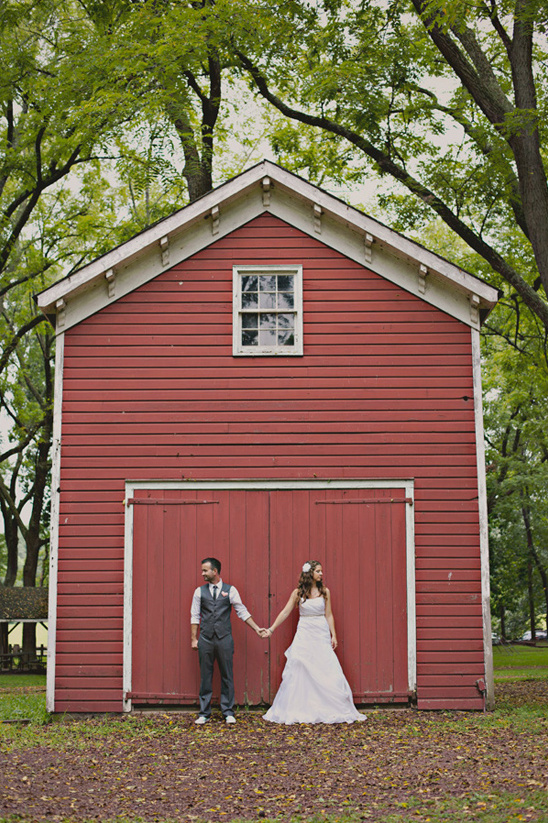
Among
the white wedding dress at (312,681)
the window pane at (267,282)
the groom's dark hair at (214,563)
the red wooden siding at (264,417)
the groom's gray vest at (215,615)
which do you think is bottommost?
the white wedding dress at (312,681)

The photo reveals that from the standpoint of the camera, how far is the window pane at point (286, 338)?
38.2 feet

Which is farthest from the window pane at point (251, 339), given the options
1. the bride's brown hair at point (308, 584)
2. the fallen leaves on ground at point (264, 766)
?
the fallen leaves on ground at point (264, 766)

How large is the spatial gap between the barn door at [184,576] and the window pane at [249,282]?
2.68 meters

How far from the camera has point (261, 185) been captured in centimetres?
1172

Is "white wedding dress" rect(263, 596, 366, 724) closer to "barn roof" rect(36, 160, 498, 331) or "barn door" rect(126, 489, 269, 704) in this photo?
"barn door" rect(126, 489, 269, 704)

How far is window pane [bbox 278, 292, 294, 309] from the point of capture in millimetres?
11727

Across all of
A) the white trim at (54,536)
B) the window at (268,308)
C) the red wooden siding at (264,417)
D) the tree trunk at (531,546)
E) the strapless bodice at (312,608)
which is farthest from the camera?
the tree trunk at (531,546)

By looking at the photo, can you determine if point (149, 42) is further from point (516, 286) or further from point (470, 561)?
point (470, 561)

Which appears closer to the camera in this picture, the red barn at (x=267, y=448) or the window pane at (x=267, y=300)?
the red barn at (x=267, y=448)

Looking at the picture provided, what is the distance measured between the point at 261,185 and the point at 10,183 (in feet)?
62.1

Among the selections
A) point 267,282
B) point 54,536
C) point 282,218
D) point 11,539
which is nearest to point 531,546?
Result: point 11,539

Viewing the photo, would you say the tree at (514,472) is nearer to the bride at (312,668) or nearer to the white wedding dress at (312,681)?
the bride at (312,668)

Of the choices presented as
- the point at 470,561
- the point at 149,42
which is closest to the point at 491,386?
the point at 149,42

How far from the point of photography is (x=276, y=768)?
814 cm
